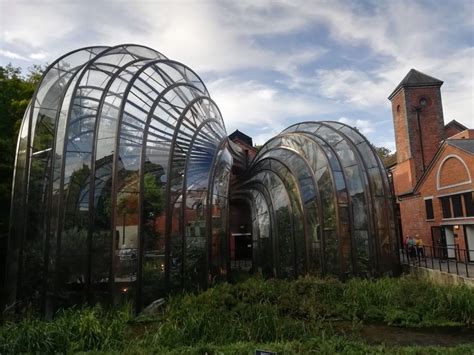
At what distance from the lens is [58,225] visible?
28.7 ft

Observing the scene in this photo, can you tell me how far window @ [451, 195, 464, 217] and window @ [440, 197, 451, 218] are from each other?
1.68 ft

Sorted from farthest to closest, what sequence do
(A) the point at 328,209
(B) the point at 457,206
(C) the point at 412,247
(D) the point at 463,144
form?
(C) the point at 412,247 → (B) the point at 457,206 → (D) the point at 463,144 → (A) the point at 328,209

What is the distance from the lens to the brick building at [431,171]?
16016 millimetres

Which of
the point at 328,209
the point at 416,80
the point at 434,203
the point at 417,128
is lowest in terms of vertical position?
the point at 328,209

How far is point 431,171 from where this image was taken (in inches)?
731

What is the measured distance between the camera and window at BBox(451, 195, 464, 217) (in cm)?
1641

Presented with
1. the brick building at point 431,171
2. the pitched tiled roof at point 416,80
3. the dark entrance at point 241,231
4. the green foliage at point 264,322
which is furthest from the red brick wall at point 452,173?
the dark entrance at point 241,231

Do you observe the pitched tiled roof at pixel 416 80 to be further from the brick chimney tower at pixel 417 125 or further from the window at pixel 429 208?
the window at pixel 429 208

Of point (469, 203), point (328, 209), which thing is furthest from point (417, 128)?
point (328, 209)

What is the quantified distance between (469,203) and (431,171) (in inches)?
131

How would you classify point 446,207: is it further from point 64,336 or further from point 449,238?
point 64,336

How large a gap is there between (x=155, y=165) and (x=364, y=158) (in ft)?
27.3

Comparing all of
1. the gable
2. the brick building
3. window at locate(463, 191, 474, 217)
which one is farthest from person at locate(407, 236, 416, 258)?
the gable

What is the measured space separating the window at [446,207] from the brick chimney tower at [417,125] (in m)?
6.50
